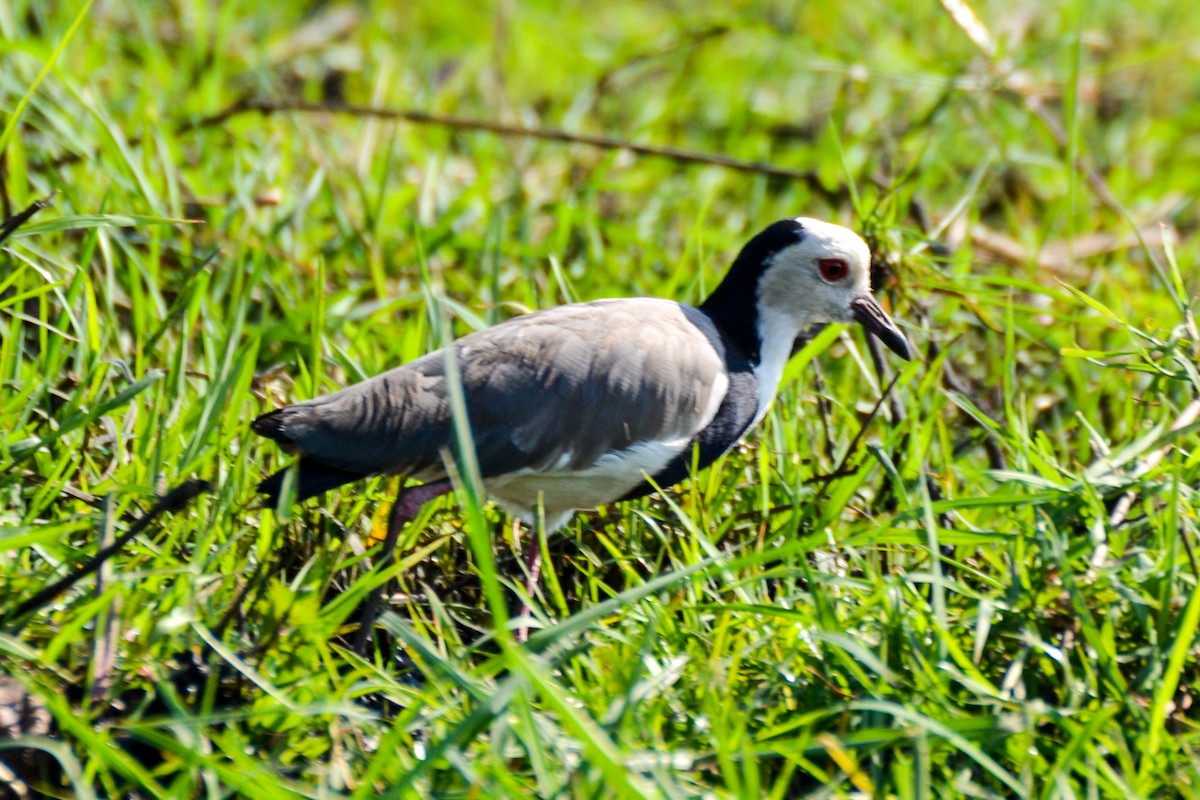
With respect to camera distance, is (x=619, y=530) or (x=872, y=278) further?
(x=872, y=278)

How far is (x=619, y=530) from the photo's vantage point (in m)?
3.18

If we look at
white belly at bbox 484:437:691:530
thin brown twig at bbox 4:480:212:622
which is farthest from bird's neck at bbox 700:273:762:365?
thin brown twig at bbox 4:480:212:622

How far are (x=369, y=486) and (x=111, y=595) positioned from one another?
90 centimetres

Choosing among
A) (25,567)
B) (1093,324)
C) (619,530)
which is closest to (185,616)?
(25,567)

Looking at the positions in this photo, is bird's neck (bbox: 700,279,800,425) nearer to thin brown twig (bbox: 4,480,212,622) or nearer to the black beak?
the black beak

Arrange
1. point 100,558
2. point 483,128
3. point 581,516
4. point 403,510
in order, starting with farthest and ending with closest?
point 483,128, point 581,516, point 403,510, point 100,558

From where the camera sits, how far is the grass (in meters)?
2.31

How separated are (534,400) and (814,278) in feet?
2.79

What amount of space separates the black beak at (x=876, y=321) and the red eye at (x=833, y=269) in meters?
0.07

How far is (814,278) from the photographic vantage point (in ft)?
11.1

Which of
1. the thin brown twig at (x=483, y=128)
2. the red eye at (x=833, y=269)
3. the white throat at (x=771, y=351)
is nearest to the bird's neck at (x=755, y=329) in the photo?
the white throat at (x=771, y=351)

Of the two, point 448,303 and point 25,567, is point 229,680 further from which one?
point 448,303

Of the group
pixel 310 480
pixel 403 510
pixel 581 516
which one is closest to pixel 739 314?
pixel 581 516

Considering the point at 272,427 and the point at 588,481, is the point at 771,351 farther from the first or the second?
the point at 272,427
